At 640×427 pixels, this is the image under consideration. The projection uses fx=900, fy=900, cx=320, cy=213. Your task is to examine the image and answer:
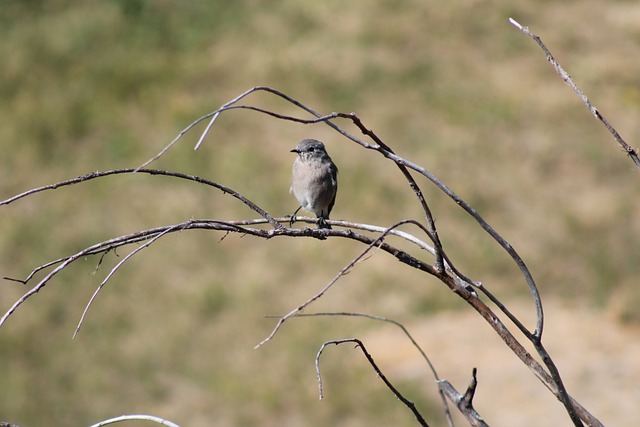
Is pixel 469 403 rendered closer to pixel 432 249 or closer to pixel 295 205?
pixel 432 249

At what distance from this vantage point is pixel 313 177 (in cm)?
564

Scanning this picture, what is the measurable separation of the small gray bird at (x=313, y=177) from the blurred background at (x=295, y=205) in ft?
13.6

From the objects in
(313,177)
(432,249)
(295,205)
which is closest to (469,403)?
(432,249)

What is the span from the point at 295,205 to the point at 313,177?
7.86 meters

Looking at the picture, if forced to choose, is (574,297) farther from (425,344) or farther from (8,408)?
(8,408)

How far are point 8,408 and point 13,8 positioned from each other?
962 cm

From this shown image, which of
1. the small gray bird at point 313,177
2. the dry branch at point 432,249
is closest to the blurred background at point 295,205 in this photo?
the small gray bird at point 313,177

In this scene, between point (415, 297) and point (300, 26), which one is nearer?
point (415, 297)

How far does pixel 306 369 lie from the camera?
34.1ft

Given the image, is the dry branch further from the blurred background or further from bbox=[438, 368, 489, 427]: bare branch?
the blurred background

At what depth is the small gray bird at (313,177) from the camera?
222 inches

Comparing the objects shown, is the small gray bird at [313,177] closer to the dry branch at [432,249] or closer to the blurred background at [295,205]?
the dry branch at [432,249]

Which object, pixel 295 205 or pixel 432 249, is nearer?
pixel 432 249

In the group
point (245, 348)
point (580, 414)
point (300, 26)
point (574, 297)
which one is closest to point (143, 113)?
point (300, 26)
